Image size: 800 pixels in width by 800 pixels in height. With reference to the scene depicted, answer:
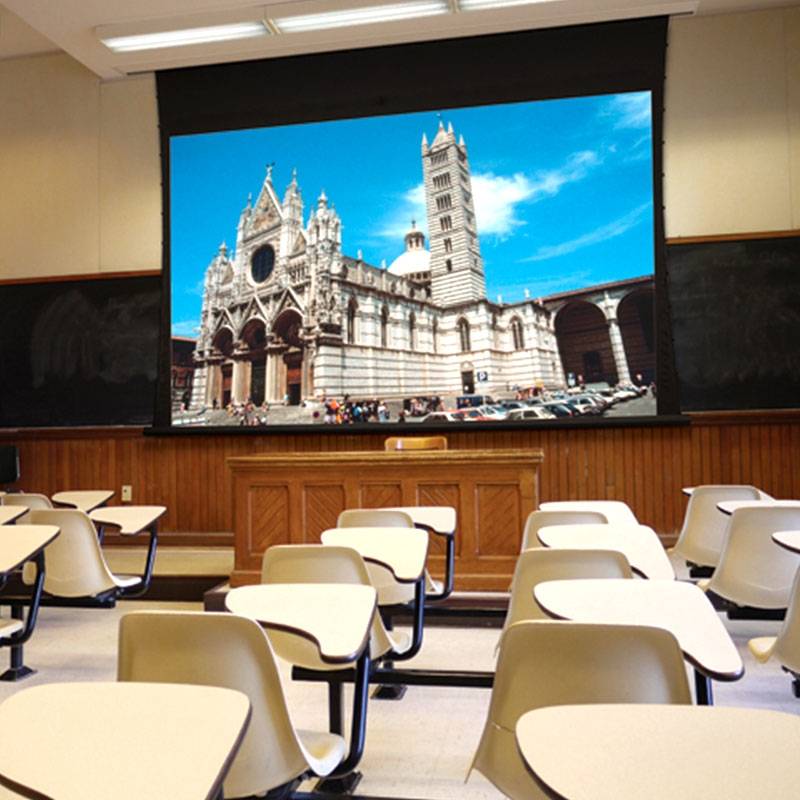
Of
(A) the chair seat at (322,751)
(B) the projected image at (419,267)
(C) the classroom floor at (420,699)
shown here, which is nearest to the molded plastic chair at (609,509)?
(C) the classroom floor at (420,699)

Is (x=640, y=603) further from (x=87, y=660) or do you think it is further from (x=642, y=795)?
(x=87, y=660)

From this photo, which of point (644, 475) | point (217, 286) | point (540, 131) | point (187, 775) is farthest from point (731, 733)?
point (217, 286)

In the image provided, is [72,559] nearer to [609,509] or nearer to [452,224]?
[609,509]

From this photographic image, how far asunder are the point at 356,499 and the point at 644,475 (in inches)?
118

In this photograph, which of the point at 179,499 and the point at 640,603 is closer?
the point at 640,603

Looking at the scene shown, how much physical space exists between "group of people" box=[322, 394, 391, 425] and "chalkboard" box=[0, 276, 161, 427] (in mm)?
1762

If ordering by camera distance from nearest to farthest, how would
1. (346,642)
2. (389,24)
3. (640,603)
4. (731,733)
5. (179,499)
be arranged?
(731,733) < (346,642) < (640,603) < (389,24) < (179,499)

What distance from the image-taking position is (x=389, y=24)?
22.8 feet

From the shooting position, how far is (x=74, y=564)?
412 cm

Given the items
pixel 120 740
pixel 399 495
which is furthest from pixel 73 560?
pixel 120 740

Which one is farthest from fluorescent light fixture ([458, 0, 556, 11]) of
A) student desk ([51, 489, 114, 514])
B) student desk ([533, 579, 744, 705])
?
student desk ([533, 579, 744, 705])

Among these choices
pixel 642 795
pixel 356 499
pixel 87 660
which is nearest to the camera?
pixel 642 795

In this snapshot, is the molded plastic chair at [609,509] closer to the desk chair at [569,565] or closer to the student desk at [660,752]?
the desk chair at [569,565]

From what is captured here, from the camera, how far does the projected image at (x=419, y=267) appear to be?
7.19 m
